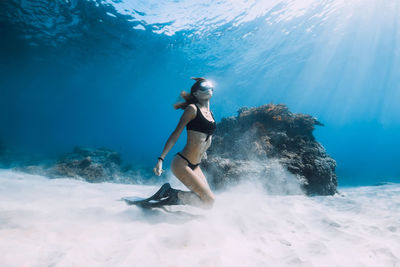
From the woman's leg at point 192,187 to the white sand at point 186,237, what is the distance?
0.20 metres

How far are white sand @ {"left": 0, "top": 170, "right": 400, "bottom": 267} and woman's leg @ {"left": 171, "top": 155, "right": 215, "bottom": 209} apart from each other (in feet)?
0.66

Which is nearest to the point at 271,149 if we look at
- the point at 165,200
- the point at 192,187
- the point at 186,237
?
the point at 192,187

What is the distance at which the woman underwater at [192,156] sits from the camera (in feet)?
9.18

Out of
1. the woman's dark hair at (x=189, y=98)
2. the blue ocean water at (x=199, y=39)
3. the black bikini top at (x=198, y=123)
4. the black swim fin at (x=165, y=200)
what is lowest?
the black swim fin at (x=165, y=200)

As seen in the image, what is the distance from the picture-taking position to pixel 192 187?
281cm

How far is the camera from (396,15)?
17922 mm

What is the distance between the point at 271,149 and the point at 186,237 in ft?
16.0

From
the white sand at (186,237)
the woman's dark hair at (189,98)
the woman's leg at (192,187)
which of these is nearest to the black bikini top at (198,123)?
the woman's dark hair at (189,98)

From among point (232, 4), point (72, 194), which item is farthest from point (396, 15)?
point (72, 194)

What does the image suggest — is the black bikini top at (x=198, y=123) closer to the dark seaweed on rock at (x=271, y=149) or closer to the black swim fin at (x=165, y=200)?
the black swim fin at (x=165, y=200)

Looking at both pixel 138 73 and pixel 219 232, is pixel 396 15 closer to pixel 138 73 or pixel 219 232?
pixel 219 232

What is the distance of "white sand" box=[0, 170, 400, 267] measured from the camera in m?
1.49

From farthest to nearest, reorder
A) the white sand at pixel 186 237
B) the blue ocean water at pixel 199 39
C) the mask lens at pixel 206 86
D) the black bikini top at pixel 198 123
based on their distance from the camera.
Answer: the blue ocean water at pixel 199 39
the mask lens at pixel 206 86
the black bikini top at pixel 198 123
the white sand at pixel 186 237

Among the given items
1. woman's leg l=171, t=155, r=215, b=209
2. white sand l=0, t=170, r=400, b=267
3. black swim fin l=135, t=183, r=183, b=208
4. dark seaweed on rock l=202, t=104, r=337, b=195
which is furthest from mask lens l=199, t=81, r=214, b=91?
dark seaweed on rock l=202, t=104, r=337, b=195
